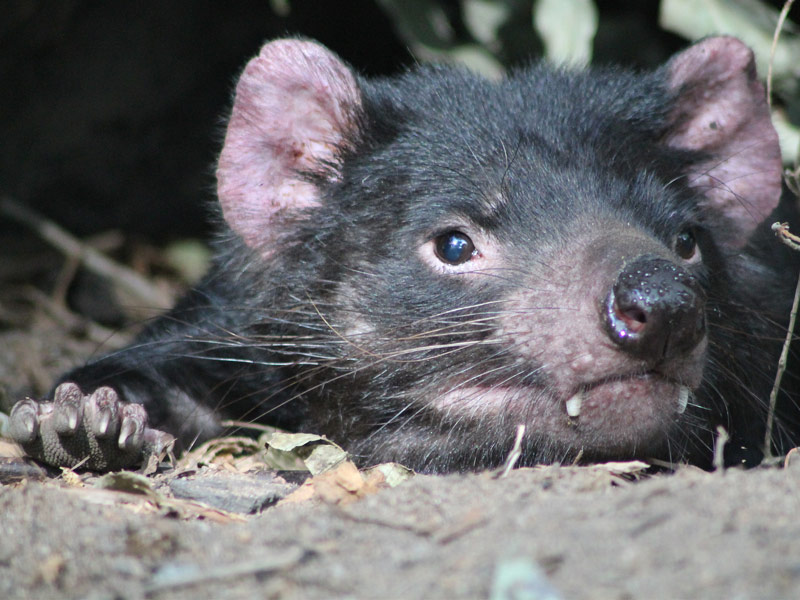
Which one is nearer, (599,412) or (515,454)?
(515,454)

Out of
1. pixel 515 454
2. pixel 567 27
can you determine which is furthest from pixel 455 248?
pixel 567 27

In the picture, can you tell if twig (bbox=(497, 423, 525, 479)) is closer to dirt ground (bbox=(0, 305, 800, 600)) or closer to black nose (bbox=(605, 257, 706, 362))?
dirt ground (bbox=(0, 305, 800, 600))

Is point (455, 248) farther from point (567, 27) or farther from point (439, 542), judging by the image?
point (567, 27)

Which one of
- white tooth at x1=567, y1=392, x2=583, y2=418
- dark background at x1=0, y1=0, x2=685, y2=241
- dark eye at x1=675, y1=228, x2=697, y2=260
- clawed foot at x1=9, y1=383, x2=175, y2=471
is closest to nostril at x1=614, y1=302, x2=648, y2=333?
white tooth at x1=567, y1=392, x2=583, y2=418

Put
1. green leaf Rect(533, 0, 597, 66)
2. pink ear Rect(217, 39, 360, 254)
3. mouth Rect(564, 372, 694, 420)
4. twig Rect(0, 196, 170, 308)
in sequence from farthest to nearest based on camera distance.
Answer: twig Rect(0, 196, 170, 308) < green leaf Rect(533, 0, 597, 66) < pink ear Rect(217, 39, 360, 254) < mouth Rect(564, 372, 694, 420)

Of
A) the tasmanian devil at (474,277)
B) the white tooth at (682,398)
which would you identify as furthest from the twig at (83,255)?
the white tooth at (682,398)

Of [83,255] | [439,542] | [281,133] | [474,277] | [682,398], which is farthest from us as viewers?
[83,255]

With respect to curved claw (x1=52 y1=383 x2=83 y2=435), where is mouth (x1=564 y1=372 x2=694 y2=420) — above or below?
above
